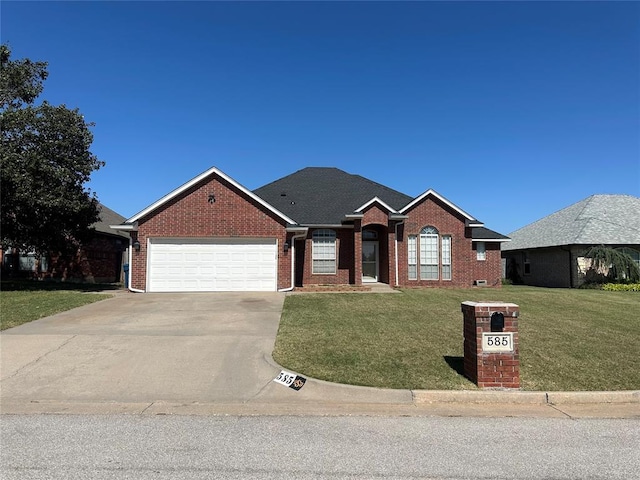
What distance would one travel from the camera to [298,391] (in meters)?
6.34

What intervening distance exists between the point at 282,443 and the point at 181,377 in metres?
2.92

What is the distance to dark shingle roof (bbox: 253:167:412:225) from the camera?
21.6 meters

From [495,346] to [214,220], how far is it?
13483mm

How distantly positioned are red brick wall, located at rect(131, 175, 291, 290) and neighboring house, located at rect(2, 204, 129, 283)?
7.34m

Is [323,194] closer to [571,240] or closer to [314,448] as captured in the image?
[571,240]

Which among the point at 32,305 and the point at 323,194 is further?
the point at 323,194

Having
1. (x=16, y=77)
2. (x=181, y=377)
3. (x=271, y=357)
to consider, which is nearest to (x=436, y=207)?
(x=271, y=357)

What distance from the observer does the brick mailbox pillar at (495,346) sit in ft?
20.9

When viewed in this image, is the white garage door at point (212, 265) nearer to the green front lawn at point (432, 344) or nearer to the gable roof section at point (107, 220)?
the green front lawn at point (432, 344)

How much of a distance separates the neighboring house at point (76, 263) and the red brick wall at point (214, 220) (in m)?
7.34

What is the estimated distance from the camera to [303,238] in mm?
20859

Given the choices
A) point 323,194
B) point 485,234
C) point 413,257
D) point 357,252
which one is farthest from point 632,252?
point 323,194

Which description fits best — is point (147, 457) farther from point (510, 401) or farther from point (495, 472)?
point (510, 401)

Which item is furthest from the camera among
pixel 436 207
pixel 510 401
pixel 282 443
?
pixel 436 207
